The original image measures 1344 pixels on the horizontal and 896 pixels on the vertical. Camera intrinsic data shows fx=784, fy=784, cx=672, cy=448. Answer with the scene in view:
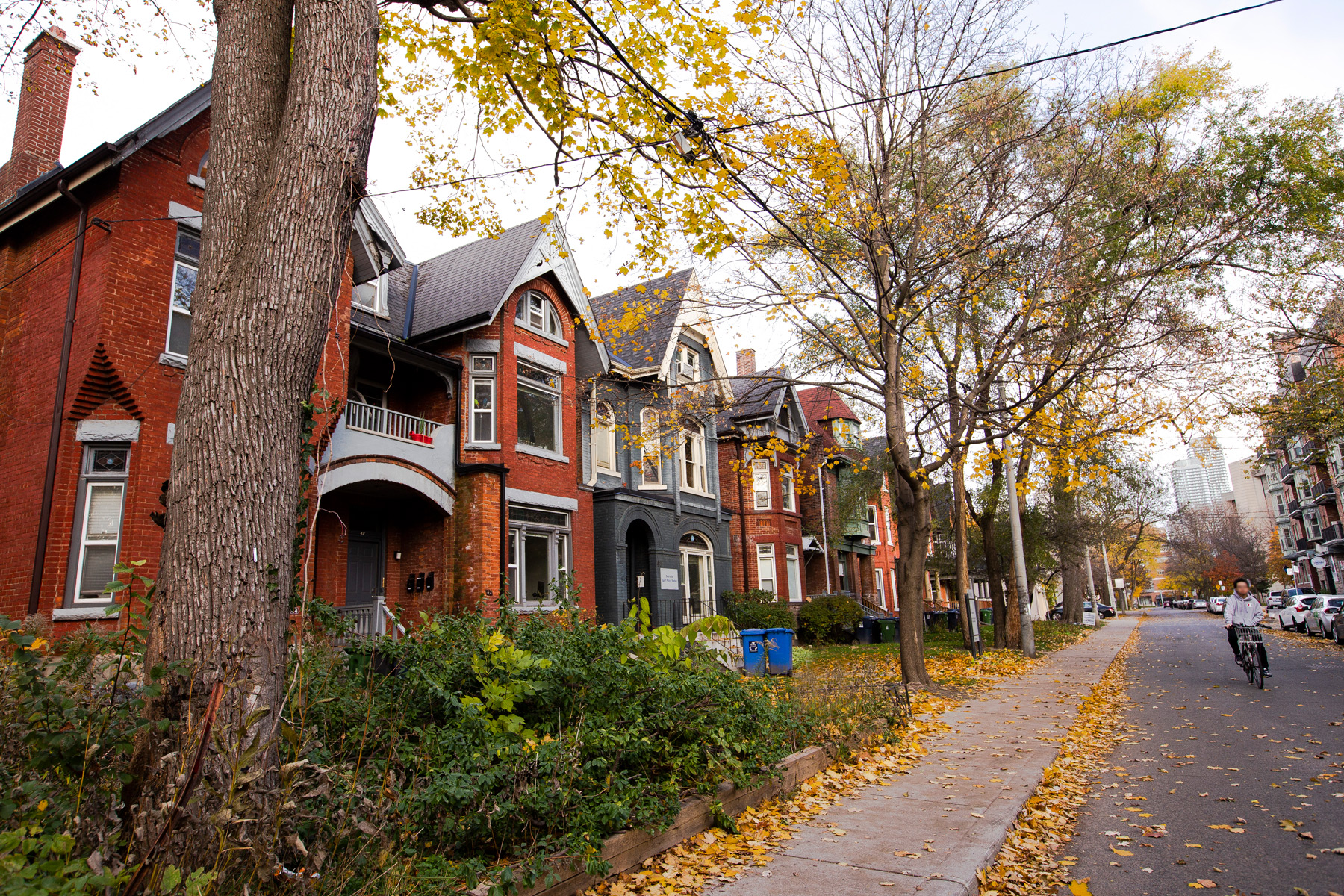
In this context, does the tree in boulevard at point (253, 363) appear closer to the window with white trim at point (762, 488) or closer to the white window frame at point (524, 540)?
the white window frame at point (524, 540)

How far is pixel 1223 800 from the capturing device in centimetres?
652

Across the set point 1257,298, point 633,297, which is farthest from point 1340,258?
point 633,297

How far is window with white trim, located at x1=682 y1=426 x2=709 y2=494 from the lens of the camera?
2461 centimetres

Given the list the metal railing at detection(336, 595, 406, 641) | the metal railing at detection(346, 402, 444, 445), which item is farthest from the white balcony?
the metal railing at detection(336, 595, 406, 641)

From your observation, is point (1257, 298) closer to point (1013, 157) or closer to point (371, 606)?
point (1013, 157)

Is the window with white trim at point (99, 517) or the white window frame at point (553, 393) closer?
the window with white trim at point (99, 517)

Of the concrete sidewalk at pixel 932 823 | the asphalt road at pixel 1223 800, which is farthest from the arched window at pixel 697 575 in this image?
the concrete sidewalk at pixel 932 823

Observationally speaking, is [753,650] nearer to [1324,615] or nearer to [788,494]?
[788,494]

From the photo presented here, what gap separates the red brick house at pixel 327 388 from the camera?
37.0 feet

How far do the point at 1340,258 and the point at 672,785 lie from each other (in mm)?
17507

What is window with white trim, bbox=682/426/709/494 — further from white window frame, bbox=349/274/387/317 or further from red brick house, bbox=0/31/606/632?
white window frame, bbox=349/274/387/317

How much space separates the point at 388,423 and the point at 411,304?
4.76m

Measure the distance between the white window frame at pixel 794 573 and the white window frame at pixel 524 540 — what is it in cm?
1231

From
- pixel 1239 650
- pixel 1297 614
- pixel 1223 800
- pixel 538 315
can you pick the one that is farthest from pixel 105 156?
pixel 1297 614
